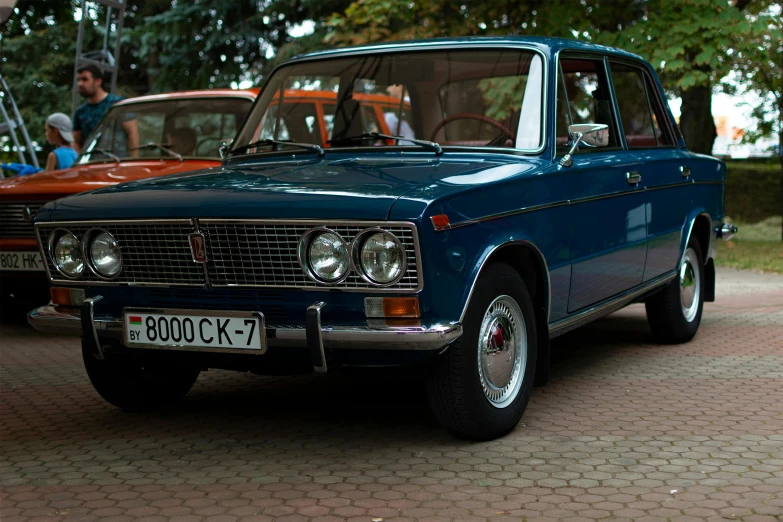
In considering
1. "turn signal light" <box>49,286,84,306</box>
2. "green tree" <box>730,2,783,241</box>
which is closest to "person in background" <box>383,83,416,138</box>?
"turn signal light" <box>49,286,84,306</box>

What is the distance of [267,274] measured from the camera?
430 centimetres

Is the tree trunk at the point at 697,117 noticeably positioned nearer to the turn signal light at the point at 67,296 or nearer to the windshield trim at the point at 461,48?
the windshield trim at the point at 461,48

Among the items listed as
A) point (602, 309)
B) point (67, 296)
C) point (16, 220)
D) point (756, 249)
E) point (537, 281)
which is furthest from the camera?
point (756, 249)

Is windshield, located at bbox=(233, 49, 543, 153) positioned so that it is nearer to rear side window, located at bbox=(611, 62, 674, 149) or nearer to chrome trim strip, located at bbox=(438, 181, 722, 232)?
chrome trim strip, located at bbox=(438, 181, 722, 232)

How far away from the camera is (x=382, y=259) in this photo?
4094 mm

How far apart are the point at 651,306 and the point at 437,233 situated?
3.52 meters

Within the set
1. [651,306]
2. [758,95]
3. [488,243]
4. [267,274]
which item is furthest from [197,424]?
[758,95]

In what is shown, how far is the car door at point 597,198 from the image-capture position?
5.29 meters

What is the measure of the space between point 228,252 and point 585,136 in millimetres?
1990

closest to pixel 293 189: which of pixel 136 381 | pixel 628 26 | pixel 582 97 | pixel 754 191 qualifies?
pixel 136 381

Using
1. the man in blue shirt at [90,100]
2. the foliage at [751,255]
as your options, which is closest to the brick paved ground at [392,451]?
the man in blue shirt at [90,100]

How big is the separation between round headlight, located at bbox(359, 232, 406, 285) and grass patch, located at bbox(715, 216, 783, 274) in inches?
416

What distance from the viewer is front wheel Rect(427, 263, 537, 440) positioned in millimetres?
4309

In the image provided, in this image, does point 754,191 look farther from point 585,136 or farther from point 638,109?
point 585,136
